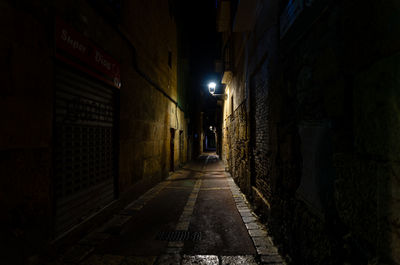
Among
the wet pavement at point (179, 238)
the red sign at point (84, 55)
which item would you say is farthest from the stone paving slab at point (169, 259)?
the red sign at point (84, 55)

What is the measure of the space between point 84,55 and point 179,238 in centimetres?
399

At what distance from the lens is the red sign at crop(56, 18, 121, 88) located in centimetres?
335

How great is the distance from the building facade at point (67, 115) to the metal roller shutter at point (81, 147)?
2cm

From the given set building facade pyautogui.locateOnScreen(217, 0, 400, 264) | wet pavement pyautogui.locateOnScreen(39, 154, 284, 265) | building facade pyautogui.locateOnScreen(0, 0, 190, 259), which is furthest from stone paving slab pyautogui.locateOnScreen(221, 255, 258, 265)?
building facade pyautogui.locateOnScreen(0, 0, 190, 259)

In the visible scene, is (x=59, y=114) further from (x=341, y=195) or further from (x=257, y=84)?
(x=257, y=84)

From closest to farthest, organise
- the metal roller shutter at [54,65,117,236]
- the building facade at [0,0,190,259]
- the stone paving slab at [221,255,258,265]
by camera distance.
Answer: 1. the building facade at [0,0,190,259]
2. the stone paving slab at [221,255,258,265]
3. the metal roller shutter at [54,65,117,236]

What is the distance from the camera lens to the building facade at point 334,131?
1386 millimetres

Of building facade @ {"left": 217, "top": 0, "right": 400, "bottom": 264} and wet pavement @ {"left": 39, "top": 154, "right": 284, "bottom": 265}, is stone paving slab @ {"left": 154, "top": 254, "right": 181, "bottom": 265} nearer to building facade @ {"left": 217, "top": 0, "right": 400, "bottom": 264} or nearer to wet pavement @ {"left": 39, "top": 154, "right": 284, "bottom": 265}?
wet pavement @ {"left": 39, "top": 154, "right": 284, "bottom": 265}

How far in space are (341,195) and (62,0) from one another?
4847 millimetres

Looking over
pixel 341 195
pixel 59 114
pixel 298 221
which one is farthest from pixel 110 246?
pixel 341 195

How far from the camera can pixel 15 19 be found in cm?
265

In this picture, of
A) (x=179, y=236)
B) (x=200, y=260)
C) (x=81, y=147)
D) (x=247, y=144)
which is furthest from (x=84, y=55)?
(x=247, y=144)

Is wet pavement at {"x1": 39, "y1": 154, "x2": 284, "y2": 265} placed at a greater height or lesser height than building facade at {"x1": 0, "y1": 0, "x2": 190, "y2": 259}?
lesser

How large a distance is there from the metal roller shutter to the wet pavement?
2.05 ft
